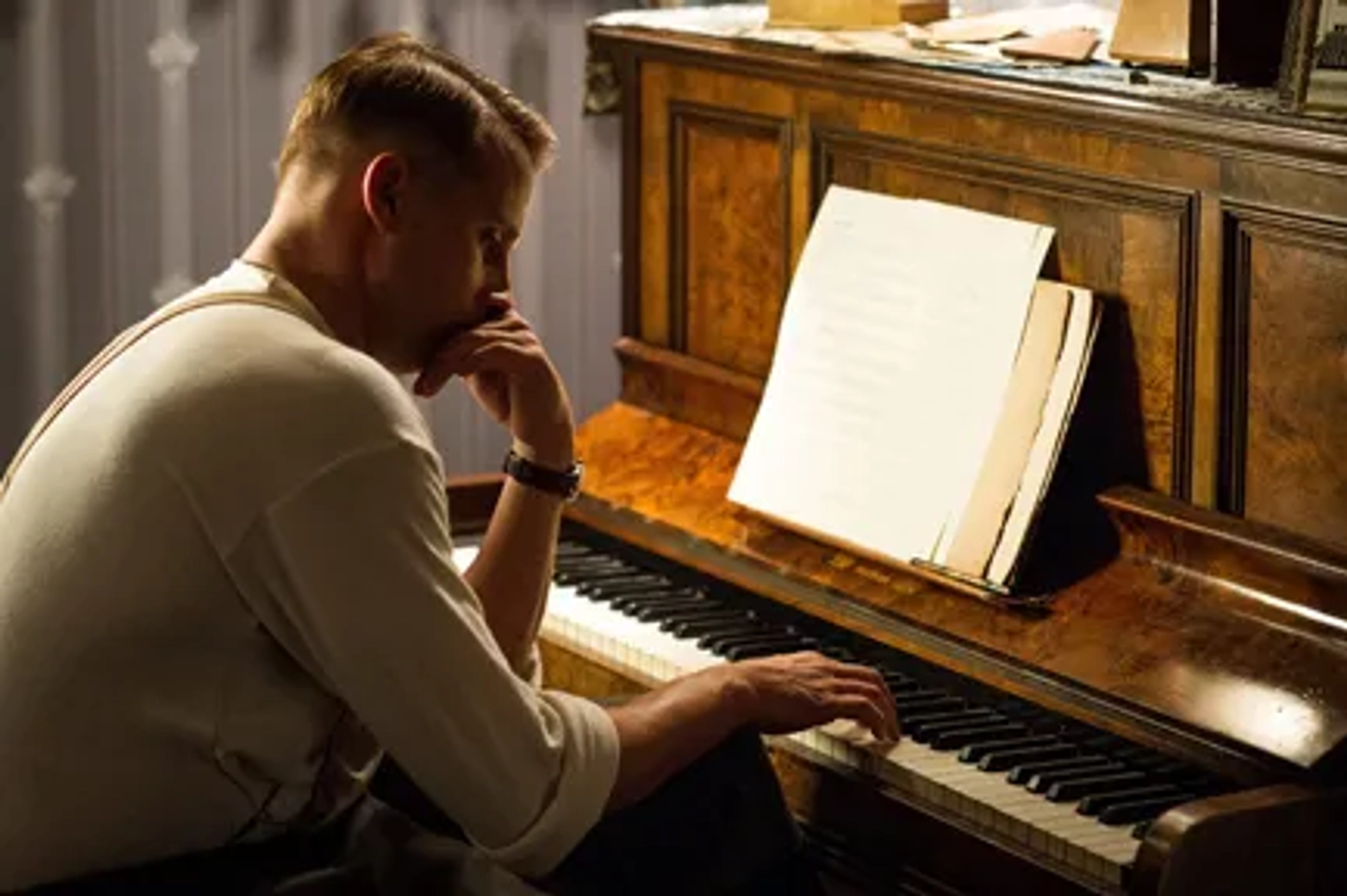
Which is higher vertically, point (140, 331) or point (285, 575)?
point (140, 331)

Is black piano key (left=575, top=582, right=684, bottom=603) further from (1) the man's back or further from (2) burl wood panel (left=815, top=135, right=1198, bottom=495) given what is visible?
(1) the man's back

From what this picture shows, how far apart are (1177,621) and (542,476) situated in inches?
27.1

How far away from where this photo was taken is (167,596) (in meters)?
2.11

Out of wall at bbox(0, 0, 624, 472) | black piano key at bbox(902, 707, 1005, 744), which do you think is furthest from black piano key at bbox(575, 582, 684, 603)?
wall at bbox(0, 0, 624, 472)

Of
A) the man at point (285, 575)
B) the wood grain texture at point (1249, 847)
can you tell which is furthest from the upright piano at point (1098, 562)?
the man at point (285, 575)

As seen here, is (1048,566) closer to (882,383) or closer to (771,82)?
(882,383)

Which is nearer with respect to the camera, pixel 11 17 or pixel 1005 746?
pixel 1005 746

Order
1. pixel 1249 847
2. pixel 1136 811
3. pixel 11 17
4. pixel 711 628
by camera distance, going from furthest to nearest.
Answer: pixel 11 17 → pixel 711 628 → pixel 1136 811 → pixel 1249 847

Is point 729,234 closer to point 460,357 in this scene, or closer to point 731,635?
point 731,635

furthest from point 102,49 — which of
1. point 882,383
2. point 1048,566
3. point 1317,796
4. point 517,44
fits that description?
point 1317,796

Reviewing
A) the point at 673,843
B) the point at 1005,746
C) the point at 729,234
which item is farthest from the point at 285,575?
the point at 729,234

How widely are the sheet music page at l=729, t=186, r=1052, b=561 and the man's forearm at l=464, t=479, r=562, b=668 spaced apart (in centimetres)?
44

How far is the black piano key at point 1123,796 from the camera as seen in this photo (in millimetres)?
2471

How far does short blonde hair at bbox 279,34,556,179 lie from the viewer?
88.5 inches
